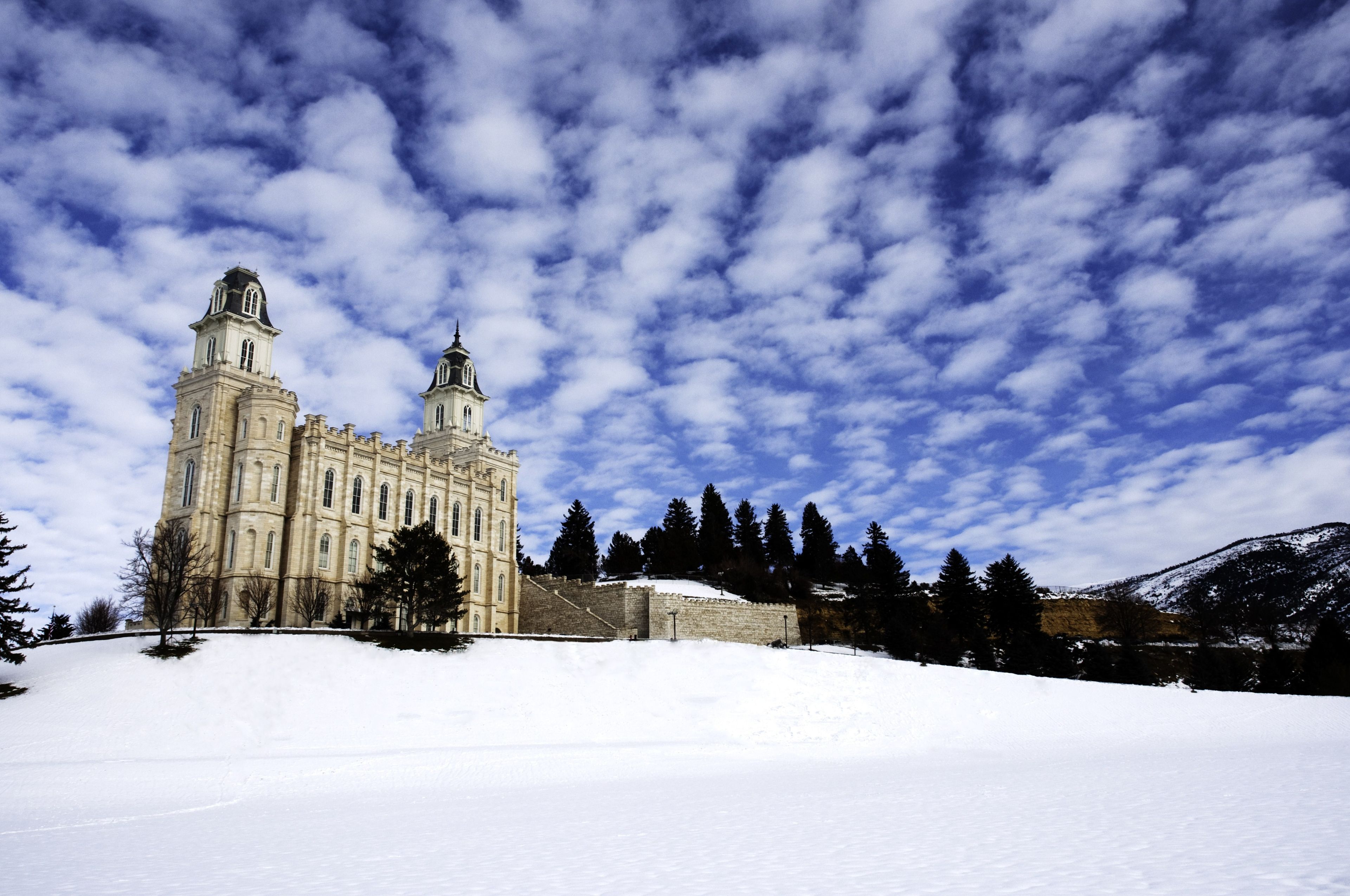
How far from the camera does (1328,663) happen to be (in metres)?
56.6

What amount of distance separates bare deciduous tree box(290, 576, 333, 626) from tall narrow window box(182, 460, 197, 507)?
8.35 m

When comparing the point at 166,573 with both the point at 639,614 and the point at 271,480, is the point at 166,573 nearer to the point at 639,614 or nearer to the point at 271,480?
the point at 271,480

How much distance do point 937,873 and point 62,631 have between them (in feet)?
203

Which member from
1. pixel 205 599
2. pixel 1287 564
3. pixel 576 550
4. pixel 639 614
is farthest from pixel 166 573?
pixel 1287 564

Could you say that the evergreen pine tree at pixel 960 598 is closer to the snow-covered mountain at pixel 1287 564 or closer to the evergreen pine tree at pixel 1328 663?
the evergreen pine tree at pixel 1328 663

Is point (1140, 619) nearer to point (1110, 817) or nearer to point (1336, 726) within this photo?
point (1336, 726)

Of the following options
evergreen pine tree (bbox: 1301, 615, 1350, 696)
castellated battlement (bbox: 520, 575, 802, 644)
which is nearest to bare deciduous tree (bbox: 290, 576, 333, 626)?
castellated battlement (bbox: 520, 575, 802, 644)

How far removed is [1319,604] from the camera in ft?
410

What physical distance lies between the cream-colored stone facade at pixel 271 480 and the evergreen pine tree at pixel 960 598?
3532 centimetres

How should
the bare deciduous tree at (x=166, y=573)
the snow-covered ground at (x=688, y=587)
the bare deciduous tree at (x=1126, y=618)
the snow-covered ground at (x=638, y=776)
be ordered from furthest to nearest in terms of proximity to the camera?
1. the bare deciduous tree at (x=1126, y=618)
2. the snow-covered ground at (x=688, y=587)
3. the bare deciduous tree at (x=166, y=573)
4. the snow-covered ground at (x=638, y=776)

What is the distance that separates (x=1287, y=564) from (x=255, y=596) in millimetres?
173175

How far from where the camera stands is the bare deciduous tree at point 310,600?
4788 centimetres

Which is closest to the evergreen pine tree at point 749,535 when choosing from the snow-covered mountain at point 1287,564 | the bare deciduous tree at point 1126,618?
the bare deciduous tree at point 1126,618

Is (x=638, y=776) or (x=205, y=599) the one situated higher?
(x=205, y=599)
